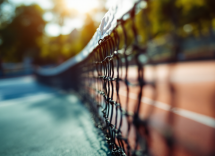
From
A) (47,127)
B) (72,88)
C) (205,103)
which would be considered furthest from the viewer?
(72,88)

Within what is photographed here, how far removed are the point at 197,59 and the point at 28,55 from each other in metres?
36.0

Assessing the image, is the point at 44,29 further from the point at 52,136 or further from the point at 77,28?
the point at 52,136

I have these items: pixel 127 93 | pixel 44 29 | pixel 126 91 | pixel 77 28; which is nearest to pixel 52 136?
pixel 126 91

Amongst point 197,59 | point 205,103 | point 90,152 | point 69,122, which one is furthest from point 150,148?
point 197,59

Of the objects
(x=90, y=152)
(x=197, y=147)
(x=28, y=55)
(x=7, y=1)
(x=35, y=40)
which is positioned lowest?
(x=197, y=147)

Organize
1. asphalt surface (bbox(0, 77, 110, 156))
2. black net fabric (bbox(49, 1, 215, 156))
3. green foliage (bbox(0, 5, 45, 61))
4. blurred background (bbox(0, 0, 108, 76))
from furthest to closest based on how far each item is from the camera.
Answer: green foliage (bbox(0, 5, 45, 61)), blurred background (bbox(0, 0, 108, 76)), asphalt surface (bbox(0, 77, 110, 156)), black net fabric (bbox(49, 1, 215, 156))

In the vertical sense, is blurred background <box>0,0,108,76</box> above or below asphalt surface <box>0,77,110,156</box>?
above

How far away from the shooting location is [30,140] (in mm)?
3500

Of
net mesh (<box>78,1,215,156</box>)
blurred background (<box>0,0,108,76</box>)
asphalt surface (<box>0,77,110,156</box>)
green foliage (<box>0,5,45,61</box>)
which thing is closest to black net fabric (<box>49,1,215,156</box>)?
net mesh (<box>78,1,215,156</box>)

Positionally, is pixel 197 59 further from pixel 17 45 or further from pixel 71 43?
pixel 17 45

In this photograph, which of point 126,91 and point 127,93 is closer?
point 127,93

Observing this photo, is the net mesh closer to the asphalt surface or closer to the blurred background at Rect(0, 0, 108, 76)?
the asphalt surface

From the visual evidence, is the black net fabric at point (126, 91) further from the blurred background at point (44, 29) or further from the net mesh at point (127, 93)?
the blurred background at point (44, 29)

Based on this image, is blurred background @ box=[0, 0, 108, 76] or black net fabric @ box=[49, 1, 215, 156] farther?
blurred background @ box=[0, 0, 108, 76]
